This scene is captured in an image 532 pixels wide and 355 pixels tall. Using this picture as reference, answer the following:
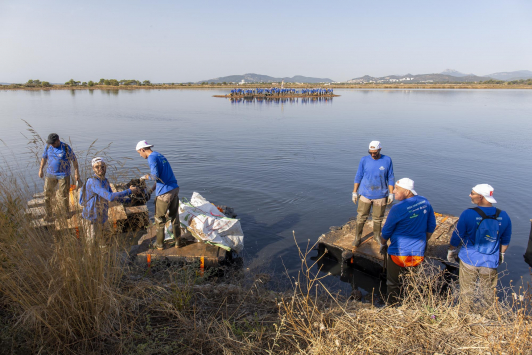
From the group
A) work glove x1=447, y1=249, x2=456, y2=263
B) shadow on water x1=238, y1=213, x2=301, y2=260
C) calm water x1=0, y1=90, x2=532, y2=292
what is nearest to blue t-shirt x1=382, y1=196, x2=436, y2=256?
work glove x1=447, y1=249, x2=456, y2=263

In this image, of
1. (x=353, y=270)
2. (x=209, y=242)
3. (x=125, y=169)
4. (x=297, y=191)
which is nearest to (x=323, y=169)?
(x=297, y=191)

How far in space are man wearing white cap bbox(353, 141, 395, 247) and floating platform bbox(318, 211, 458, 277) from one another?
58 centimetres

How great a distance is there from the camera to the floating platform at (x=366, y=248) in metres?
5.82

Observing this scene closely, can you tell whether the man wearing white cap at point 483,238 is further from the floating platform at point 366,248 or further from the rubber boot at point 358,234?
the rubber boot at point 358,234

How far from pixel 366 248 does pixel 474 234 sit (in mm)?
2415

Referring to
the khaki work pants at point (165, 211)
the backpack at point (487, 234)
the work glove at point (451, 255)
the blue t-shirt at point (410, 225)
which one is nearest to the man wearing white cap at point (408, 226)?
the blue t-shirt at point (410, 225)

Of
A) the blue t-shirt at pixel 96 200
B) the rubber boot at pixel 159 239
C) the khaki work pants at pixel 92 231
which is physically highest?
the blue t-shirt at pixel 96 200

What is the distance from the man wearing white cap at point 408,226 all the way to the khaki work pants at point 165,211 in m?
3.50

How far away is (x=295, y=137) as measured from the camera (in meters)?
20.8

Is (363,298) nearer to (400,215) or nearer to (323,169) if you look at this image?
(400,215)

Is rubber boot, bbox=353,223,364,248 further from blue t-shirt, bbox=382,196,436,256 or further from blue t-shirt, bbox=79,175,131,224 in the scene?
blue t-shirt, bbox=79,175,131,224

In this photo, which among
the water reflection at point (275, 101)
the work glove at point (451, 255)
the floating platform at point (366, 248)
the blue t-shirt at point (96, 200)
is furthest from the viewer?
the water reflection at point (275, 101)

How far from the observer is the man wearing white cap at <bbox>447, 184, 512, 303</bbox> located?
148 inches

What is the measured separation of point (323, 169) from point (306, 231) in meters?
5.96
